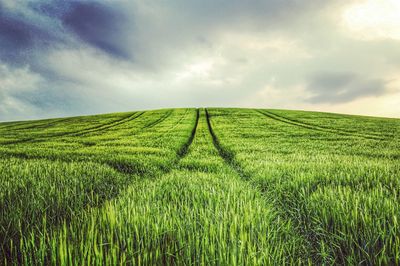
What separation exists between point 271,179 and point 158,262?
452 centimetres

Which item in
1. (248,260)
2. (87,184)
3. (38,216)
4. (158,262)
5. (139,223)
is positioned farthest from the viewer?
(87,184)

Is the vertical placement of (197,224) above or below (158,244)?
below

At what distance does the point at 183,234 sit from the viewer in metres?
2.11

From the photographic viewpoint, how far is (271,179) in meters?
5.69

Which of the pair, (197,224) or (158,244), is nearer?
(158,244)

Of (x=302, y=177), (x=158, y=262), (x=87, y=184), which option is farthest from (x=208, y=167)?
(x=158, y=262)

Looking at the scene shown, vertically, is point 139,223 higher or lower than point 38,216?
higher

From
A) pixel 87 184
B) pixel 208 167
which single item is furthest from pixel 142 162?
pixel 87 184

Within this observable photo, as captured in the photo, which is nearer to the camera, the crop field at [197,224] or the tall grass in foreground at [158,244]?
the tall grass in foreground at [158,244]

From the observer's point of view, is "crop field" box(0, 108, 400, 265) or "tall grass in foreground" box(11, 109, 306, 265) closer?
"tall grass in foreground" box(11, 109, 306, 265)

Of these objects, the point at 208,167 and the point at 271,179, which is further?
the point at 208,167

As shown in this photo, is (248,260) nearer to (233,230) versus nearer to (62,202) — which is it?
(233,230)

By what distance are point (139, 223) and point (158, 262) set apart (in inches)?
23.7

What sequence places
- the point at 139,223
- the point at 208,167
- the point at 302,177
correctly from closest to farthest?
1. the point at 139,223
2. the point at 302,177
3. the point at 208,167
